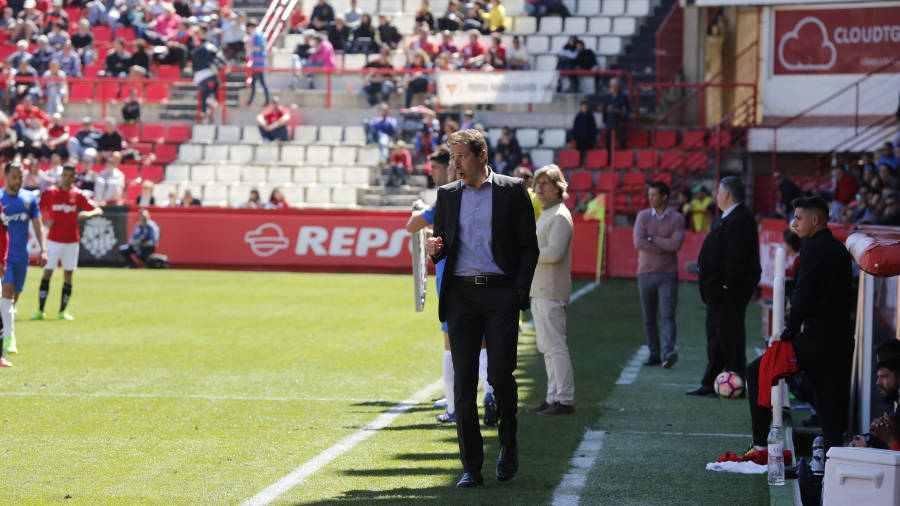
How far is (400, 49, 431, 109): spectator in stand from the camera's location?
3447 cm

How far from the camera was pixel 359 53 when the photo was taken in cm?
3753

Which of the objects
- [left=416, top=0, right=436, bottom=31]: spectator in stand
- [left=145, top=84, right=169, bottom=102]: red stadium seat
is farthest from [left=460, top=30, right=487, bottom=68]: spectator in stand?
[left=145, top=84, right=169, bottom=102]: red stadium seat

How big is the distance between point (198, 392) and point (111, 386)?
85 centimetres

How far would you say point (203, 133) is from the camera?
35.8 m

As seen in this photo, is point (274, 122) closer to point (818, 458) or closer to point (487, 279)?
point (487, 279)

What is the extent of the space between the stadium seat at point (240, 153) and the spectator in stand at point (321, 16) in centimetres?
532

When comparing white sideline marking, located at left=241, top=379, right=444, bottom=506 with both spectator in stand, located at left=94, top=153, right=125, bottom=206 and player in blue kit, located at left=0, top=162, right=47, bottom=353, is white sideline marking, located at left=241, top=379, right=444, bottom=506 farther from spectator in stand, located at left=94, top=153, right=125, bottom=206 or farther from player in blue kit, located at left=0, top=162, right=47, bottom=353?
spectator in stand, located at left=94, top=153, right=125, bottom=206

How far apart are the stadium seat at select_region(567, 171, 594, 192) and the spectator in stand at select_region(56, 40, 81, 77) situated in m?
14.9

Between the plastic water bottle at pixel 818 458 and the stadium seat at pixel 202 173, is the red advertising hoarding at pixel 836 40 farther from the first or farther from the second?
the plastic water bottle at pixel 818 458

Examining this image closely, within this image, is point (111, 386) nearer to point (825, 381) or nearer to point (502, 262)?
point (502, 262)

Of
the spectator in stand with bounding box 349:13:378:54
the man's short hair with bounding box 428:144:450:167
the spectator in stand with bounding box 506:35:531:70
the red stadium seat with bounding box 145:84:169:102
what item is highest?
the spectator in stand with bounding box 349:13:378:54

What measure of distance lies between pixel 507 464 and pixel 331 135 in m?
27.5

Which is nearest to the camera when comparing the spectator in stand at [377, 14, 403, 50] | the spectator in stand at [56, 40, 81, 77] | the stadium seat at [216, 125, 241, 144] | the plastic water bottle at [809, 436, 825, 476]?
the plastic water bottle at [809, 436, 825, 476]

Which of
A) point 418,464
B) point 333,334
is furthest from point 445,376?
point 333,334
